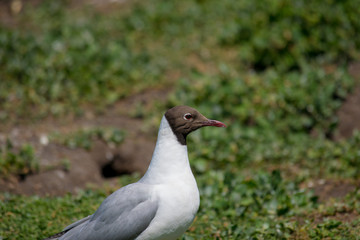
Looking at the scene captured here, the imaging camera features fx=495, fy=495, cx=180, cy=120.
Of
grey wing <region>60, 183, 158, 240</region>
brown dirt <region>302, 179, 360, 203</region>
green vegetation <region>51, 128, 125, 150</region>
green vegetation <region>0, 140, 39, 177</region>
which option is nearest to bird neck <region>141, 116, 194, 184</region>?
grey wing <region>60, 183, 158, 240</region>

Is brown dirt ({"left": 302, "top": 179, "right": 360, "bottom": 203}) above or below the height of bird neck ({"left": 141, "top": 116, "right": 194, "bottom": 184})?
below

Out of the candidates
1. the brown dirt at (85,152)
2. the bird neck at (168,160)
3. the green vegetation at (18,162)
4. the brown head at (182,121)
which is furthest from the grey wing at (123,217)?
the green vegetation at (18,162)

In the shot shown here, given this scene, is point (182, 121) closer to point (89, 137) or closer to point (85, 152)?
point (85, 152)

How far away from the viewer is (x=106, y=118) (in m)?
7.32

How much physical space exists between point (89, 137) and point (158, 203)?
3.15 meters

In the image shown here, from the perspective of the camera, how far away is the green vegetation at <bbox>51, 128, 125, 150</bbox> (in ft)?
20.9

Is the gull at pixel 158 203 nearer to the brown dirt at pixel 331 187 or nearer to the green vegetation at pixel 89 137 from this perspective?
the brown dirt at pixel 331 187

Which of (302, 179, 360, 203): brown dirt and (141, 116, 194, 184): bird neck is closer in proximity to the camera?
(141, 116, 194, 184): bird neck

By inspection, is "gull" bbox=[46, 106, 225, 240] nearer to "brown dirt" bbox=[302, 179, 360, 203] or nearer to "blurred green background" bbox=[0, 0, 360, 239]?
"blurred green background" bbox=[0, 0, 360, 239]

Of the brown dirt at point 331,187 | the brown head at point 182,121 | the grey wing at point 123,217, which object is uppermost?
the brown head at point 182,121

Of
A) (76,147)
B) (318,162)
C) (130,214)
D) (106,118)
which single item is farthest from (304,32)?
(130,214)

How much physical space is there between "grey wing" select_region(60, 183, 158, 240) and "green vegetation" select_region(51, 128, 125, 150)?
2.68 metres

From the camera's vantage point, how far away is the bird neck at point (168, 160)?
373 cm

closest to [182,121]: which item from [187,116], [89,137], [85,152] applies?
[187,116]
